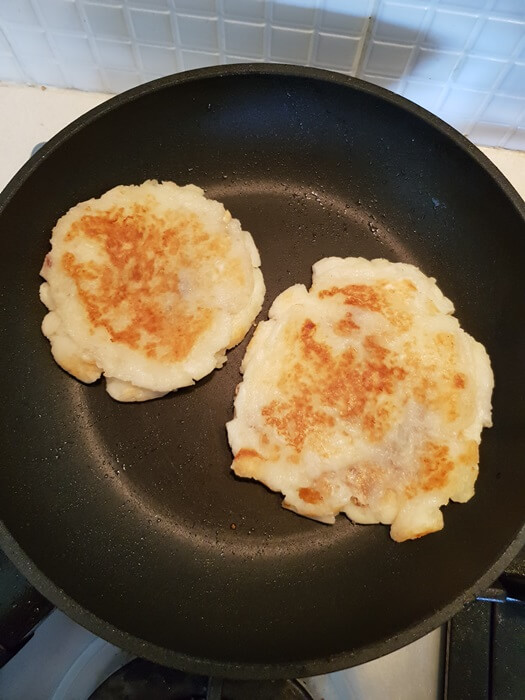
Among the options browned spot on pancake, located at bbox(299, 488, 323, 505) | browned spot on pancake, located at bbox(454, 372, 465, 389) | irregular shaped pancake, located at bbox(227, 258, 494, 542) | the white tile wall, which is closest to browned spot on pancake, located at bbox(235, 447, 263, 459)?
irregular shaped pancake, located at bbox(227, 258, 494, 542)

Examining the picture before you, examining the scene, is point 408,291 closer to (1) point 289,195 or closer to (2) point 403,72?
(1) point 289,195

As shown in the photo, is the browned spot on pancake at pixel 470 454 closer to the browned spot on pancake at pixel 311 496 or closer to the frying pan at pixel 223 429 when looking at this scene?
the frying pan at pixel 223 429

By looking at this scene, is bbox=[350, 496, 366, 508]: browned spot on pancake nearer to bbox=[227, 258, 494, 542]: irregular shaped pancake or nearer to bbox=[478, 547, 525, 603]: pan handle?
bbox=[227, 258, 494, 542]: irregular shaped pancake

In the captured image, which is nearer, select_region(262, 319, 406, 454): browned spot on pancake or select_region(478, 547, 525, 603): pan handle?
select_region(478, 547, 525, 603): pan handle

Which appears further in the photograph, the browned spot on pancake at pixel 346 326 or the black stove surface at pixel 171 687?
the browned spot on pancake at pixel 346 326

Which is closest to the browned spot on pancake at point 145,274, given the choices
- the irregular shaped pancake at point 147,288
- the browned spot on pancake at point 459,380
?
the irregular shaped pancake at point 147,288

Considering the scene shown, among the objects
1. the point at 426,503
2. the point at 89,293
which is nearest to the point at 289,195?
the point at 89,293
